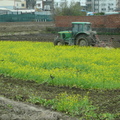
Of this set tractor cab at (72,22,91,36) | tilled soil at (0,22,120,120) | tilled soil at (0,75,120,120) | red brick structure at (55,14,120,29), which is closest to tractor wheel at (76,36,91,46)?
tractor cab at (72,22,91,36)

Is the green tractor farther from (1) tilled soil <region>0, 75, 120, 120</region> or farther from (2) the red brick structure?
(2) the red brick structure

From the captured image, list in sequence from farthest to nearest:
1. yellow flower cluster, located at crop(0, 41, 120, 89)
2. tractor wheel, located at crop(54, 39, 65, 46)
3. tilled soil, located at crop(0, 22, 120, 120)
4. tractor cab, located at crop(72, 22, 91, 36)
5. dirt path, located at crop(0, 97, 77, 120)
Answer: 1. tractor wheel, located at crop(54, 39, 65, 46)
2. tractor cab, located at crop(72, 22, 91, 36)
3. yellow flower cluster, located at crop(0, 41, 120, 89)
4. tilled soil, located at crop(0, 22, 120, 120)
5. dirt path, located at crop(0, 97, 77, 120)

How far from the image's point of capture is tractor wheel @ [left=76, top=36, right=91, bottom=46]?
25.6 metres

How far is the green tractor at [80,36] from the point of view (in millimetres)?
25625

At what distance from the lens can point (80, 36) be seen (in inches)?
1025

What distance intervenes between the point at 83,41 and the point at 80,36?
0.45 m

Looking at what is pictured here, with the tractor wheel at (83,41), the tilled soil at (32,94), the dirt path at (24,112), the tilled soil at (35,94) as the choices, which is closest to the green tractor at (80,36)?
the tractor wheel at (83,41)

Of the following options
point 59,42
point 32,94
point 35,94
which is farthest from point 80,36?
point 32,94

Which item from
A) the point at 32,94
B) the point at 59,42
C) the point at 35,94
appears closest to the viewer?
the point at 32,94

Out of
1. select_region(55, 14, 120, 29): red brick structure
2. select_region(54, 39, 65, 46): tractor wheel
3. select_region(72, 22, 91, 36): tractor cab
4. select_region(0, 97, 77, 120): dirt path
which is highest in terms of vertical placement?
select_region(72, 22, 91, 36): tractor cab

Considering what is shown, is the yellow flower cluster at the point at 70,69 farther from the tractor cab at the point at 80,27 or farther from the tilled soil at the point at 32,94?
the tractor cab at the point at 80,27

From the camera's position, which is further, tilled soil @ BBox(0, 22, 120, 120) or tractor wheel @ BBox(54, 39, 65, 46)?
tractor wheel @ BBox(54, 39, 65, 46)

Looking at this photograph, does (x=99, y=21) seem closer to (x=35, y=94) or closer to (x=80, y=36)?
(x=80, y=36)

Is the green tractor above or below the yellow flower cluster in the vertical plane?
above
